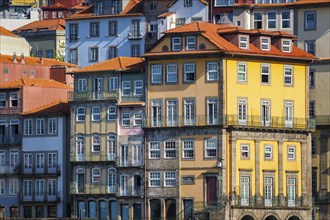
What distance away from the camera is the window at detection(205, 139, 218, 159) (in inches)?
4604

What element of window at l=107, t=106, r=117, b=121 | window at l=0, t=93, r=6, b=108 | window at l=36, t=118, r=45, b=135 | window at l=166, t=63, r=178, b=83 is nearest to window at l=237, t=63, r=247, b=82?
window at l=166, t=63, r=178, b=83

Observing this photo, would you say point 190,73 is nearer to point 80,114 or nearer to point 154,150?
point 154,150

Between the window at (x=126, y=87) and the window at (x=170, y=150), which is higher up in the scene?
the window at (x=126, y=87)

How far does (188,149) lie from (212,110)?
3045 millimetres

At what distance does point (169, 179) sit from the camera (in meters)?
118

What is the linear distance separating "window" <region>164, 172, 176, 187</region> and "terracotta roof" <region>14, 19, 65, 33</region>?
49.7 m

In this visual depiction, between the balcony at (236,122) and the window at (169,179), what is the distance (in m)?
3.21

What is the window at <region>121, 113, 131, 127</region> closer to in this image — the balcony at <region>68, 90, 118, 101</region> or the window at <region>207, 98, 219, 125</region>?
the balcony at <region>68, 90, 118, 101</region>

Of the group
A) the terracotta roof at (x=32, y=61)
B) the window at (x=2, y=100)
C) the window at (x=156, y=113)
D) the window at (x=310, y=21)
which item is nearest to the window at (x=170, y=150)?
the window at (x=156, y=113)

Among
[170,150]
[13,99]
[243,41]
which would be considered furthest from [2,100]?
[243,41]

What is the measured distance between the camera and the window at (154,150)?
119 metres

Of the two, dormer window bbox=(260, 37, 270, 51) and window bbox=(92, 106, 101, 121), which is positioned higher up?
dormer window bbox=(260, 37, 270, 51)

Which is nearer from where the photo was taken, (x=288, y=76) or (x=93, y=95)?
(x=288, y=76)

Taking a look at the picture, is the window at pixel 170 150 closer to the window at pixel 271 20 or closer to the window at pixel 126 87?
the window at pixel 126 87
